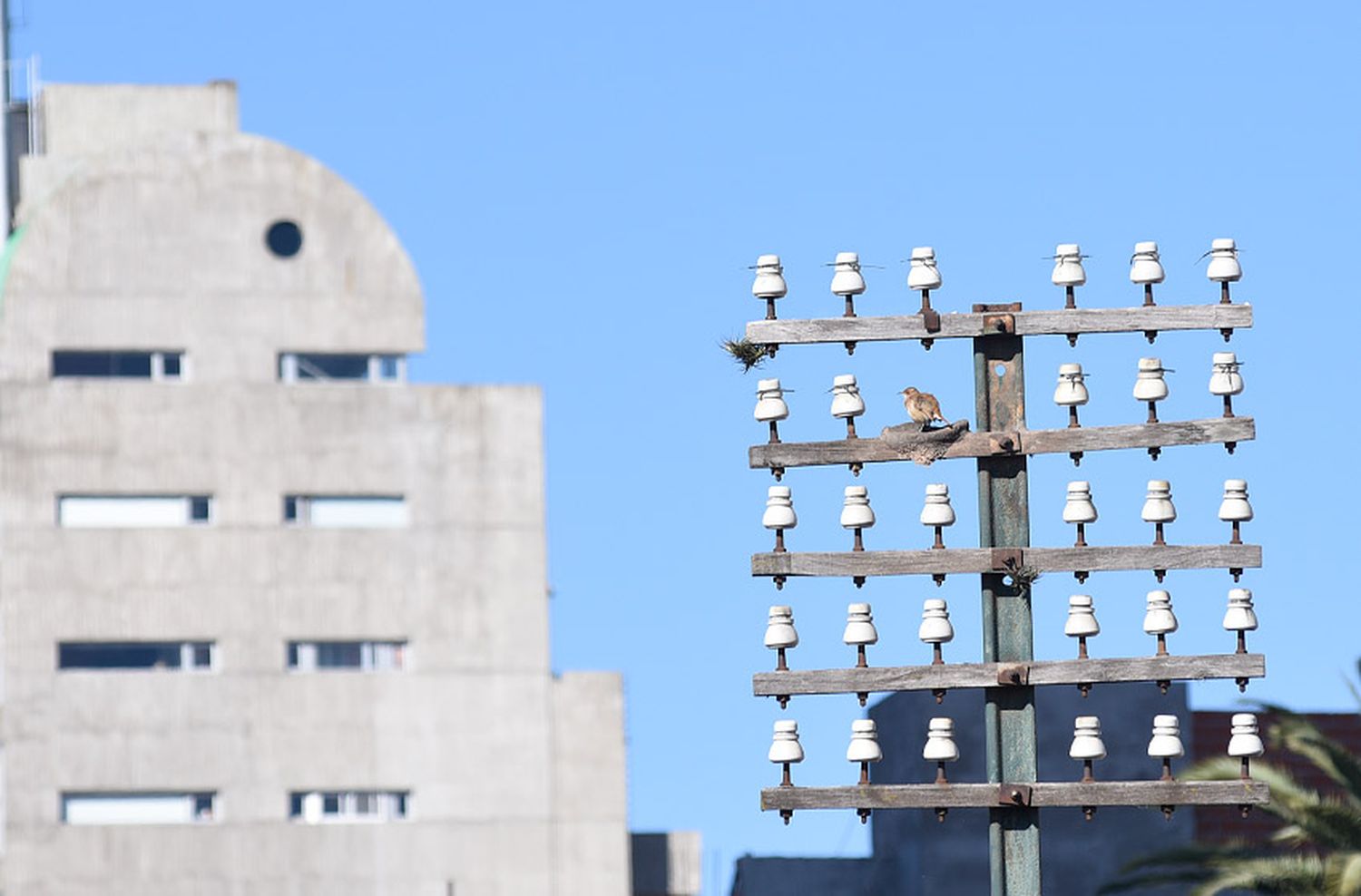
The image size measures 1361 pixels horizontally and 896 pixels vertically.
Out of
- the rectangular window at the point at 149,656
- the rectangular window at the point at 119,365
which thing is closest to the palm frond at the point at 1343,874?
the rectangular window at the point at 149,656

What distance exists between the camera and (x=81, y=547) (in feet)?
314

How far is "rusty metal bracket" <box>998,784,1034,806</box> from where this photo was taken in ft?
93.1

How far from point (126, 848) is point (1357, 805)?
143 ft

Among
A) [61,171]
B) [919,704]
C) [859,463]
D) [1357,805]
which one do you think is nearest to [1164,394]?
[859,463]

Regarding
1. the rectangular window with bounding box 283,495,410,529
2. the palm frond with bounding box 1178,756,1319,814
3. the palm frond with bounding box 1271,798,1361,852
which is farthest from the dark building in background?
the palm frond with bounding box 1271,798,1361,852

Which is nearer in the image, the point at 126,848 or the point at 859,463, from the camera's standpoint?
the point at 859,463

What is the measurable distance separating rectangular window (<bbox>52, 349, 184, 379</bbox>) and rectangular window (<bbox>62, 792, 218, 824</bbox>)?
475 inches

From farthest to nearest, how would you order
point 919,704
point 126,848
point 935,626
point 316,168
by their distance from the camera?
1. point 316,168
2. point 126,848
3. point 919,704
4. point 935,626

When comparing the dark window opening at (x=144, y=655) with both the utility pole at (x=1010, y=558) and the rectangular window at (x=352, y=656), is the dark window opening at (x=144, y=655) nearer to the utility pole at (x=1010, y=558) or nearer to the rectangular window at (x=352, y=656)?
the rectangular window at (x=352, y=656)

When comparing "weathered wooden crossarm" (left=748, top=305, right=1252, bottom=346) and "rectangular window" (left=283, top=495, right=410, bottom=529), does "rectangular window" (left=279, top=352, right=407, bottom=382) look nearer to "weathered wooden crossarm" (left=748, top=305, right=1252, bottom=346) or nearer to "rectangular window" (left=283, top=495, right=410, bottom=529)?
"rectangular window" (left=283, top=495, right=410, bottom=529)

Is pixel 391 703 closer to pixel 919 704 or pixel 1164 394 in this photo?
pixel 919 704

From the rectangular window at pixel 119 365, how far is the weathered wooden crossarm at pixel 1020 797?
231ft

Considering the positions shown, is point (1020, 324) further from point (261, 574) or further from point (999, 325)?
point (261, 574)

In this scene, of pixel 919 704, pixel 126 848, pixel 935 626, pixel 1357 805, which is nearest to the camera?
pixel 935 626
